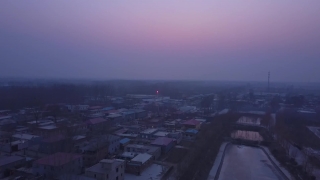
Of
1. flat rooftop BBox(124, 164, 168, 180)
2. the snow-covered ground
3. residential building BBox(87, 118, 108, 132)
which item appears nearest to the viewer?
flat rooftop BBox(124, 164, 168, 180)

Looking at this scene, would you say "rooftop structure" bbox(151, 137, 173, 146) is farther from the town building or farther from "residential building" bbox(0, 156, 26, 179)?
"residential building" bbox(0, 156, 26, 179)

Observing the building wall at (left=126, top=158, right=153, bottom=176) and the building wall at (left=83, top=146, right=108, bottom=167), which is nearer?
the building wall at (left=126, top=158, right=153, bottom=176)

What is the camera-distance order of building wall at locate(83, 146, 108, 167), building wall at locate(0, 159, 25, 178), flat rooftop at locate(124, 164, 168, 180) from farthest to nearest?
building wall at locate(83, 146, 108, 167), flat rooftop at locate(124, 164, 168, 180), building wall at locate(0, 159, 25, 178)

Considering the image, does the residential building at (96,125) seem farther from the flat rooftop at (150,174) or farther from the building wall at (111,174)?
the building wall at (111,174)

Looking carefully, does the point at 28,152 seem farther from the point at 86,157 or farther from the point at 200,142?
the point at 200,142

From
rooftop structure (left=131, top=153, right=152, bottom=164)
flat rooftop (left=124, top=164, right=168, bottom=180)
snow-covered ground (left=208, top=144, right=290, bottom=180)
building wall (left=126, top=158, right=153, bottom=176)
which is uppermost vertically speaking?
rooftop structure (left=131, top=153, right=152, bottom=164)

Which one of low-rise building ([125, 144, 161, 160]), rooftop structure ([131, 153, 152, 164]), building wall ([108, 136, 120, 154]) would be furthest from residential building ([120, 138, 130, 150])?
rooftop structure ([131, 153, 152, 164])

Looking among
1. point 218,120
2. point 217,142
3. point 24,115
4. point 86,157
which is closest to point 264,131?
point 218,120

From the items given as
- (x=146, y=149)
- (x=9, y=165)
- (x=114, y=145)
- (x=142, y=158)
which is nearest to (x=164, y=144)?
(x=146, y=149)

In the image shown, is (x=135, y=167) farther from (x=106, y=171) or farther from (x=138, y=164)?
(x=106, y=171)
